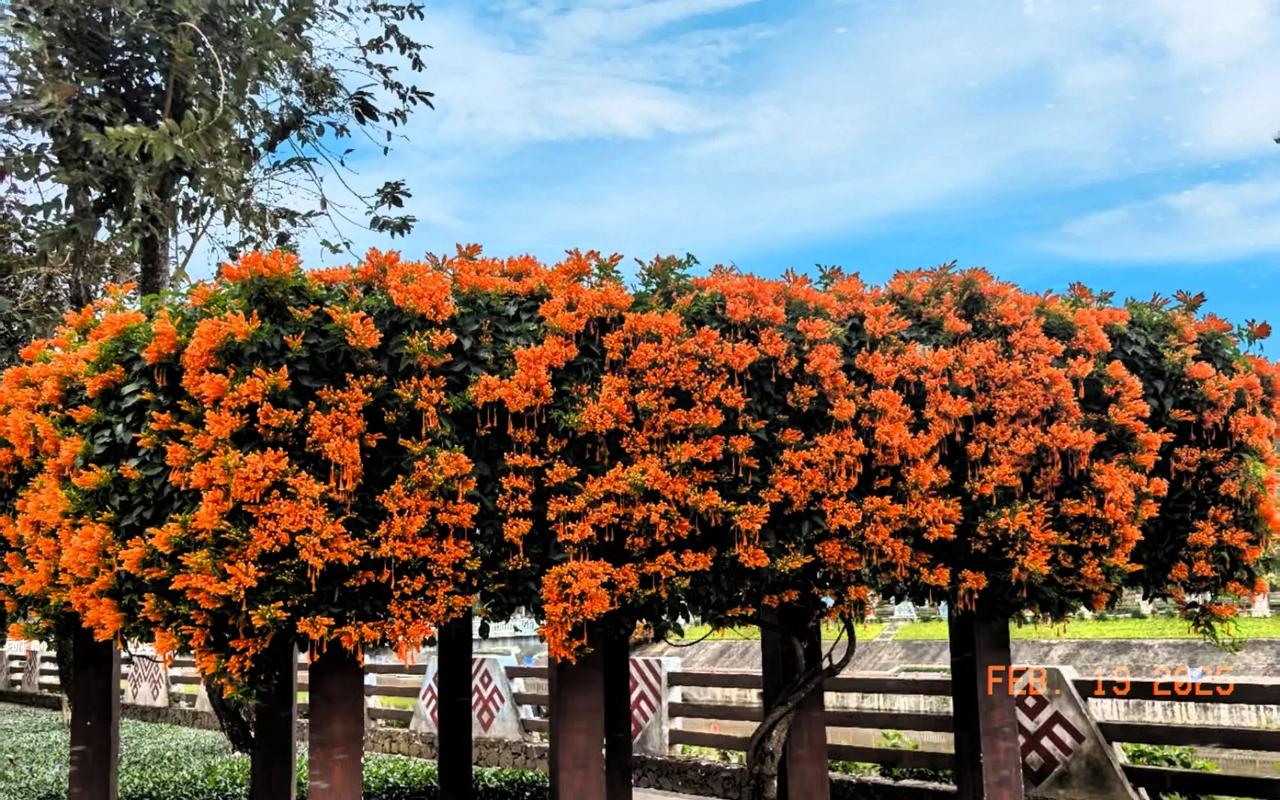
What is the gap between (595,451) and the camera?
618 cm

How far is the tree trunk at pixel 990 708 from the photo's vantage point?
736cm

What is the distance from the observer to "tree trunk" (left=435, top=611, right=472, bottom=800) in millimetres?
8266

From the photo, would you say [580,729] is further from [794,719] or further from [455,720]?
[455,720]

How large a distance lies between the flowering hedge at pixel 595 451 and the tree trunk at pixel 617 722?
1.70 m

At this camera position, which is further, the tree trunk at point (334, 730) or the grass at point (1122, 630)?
the grass at point (1122, 630)

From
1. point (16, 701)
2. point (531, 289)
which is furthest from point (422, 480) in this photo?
point (16, 701)

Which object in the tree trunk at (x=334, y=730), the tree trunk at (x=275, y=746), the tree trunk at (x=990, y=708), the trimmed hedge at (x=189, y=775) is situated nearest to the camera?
the tree trunk at (x=334, y=730)

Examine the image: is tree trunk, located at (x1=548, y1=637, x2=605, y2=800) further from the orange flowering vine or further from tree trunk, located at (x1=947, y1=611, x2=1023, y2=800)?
tree trunk, located at (x1=947, y1=611, x2=1023, y2=800)

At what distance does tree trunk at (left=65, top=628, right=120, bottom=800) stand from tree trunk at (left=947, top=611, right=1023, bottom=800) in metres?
6.15

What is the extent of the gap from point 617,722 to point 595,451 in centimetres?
296
